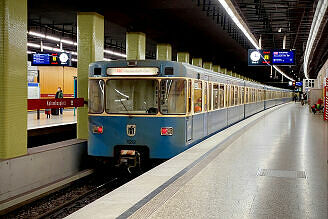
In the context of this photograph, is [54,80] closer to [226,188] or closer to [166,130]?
[166,130]

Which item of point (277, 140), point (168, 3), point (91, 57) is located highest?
point (168, 3)

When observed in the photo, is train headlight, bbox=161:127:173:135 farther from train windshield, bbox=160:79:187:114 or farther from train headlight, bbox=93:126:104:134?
train headlight, bbox=93:126:104:134

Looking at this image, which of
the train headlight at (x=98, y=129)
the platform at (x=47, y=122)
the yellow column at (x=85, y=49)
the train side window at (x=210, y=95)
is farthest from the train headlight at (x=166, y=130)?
the platform at (x=47, y=122)

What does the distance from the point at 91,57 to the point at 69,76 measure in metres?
18.5

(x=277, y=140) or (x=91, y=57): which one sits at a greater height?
(x=91, y=57)

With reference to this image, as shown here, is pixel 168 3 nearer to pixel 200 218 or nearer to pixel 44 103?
pixel 44 103

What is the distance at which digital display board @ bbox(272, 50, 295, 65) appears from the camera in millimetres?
22922

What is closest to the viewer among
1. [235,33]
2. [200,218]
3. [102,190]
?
[200,218]

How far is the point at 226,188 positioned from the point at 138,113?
3734mm

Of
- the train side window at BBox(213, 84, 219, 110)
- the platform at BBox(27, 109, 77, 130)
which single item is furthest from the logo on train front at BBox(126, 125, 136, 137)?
the platform at BBox(27, 109, 77, 130)

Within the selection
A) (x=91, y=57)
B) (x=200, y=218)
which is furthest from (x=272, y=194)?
(x=91, y=57)

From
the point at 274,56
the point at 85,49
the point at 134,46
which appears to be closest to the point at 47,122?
the point at 134,46

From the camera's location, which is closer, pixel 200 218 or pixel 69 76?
pixel 200 218

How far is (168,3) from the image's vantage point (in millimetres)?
12406
